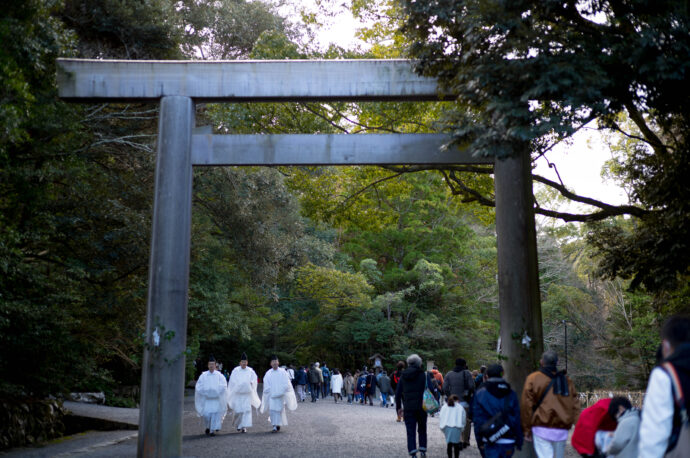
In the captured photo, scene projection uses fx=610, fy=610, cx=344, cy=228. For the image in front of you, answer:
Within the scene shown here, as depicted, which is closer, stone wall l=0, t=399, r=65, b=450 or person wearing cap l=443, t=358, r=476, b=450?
person wearing cap l=443, t=358, r=476, b=450

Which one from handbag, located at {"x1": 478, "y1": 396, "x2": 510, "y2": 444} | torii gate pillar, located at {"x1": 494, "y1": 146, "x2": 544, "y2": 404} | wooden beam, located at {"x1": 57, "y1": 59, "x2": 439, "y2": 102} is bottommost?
handbag, located at {"x1": 478, "y1": 396, "x2": 510, "y2": 444}

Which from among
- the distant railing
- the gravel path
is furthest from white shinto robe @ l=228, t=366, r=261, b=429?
the distant railing

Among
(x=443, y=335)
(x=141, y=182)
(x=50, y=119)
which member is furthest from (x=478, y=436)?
(x=443, y=335)

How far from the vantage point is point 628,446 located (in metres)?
4.63

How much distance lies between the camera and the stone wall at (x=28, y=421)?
37.9ft

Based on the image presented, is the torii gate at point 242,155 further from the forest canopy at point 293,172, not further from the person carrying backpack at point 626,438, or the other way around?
the person carrying backpack at point 626,438

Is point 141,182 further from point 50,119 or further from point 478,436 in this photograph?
point 478,436

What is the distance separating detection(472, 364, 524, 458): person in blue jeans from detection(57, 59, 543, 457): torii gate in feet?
10.3

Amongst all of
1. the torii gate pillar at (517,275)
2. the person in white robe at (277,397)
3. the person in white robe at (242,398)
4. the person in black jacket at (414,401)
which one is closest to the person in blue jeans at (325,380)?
the person in white robe at (277,397)

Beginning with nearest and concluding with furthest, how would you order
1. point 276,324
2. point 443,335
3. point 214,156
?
point 214,156 → point 443,335 → point 276,324

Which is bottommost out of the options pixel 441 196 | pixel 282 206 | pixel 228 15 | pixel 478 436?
pixel 478 436

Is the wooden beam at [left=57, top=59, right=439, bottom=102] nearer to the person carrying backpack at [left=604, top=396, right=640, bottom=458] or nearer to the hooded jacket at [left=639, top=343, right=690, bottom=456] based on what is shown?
the person carrying backpack at [left=604, top=396, right=640, bottom=458]

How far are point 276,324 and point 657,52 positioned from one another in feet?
111

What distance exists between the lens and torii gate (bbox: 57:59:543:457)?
920cm
